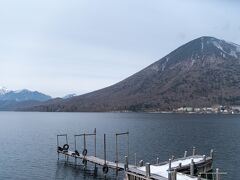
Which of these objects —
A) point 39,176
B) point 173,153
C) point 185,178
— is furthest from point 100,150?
point 185,178

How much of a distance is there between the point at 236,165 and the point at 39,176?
34.3m

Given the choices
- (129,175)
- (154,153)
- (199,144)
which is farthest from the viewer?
(199,144)

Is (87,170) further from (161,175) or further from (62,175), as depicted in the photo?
(161,175)

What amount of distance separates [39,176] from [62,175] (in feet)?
12.2

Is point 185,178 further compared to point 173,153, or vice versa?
point 173,153

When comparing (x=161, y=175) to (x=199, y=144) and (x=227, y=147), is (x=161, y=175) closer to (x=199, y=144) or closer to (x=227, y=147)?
(x=227, y=147)

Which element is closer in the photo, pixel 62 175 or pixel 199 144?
pixel 62 175

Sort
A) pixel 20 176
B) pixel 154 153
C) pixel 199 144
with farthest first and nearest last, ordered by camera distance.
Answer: pixel 199 144, pixel 154 153, pixel 20 176

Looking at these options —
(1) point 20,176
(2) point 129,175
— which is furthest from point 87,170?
(2) point 129,175

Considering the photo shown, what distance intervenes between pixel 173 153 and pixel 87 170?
82.4 feet

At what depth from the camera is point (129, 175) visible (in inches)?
1759

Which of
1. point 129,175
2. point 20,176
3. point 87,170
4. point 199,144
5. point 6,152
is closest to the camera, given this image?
point 129,175

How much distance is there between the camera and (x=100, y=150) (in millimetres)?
87750

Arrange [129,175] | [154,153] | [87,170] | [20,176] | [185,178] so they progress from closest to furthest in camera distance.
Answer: [185,178], [129,175], [20,176], [87,170], [154,153]
